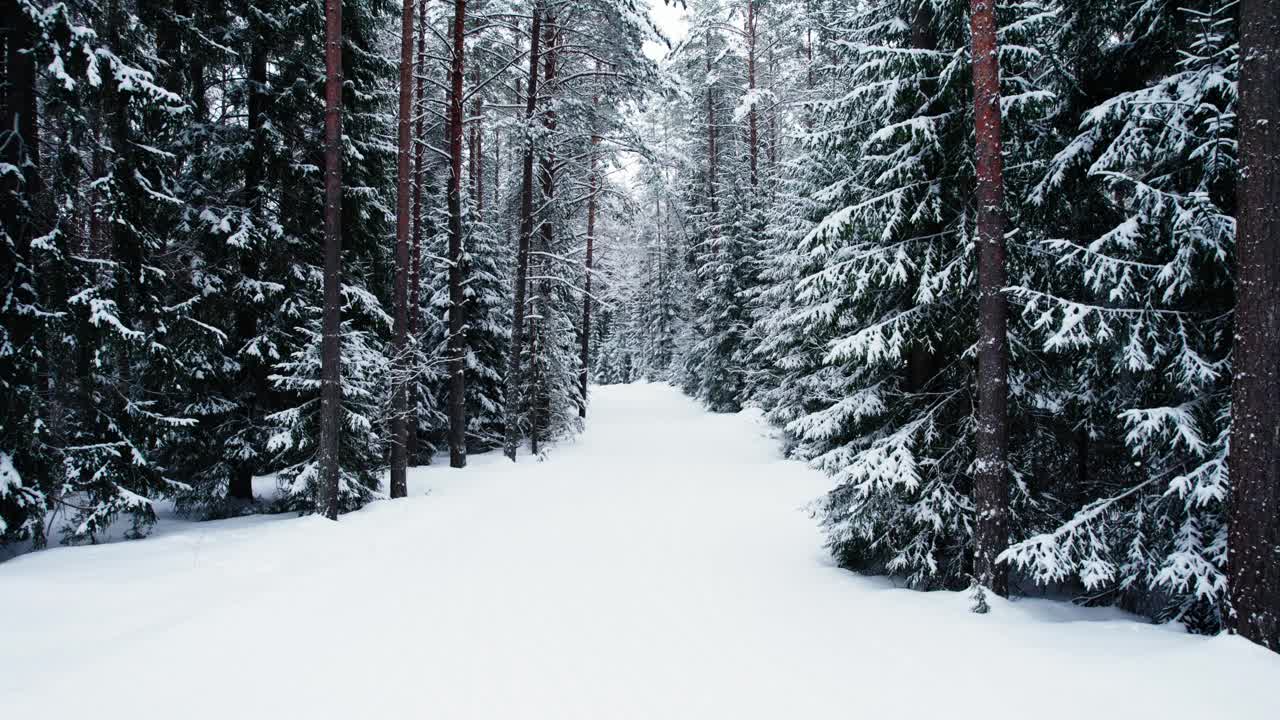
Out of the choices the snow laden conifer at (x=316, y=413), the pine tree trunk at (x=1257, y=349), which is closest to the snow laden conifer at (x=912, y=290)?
the pine tree trunk at (x=1257, y=349)

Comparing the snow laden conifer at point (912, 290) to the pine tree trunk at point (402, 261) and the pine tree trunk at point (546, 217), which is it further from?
the pine tree trunk at point (546, 217)

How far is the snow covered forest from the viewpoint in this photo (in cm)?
491

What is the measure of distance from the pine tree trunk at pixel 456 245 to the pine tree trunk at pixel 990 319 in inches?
426

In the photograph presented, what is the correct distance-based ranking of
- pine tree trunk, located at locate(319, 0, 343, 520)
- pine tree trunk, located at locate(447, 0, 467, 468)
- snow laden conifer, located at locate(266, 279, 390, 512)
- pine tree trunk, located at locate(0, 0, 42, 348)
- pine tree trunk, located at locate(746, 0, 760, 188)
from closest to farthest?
pine tree trunk, located at locate(0, 0, 42, 348)
pine tree trunk, located at locate(319, 0, 343, 520)
snow laden conifer, located at locate(266, 279, 390, 512)
pine tree trunk, located at locate(447, 0, 467, 468)
pine tree trunk, located at locate(746, 0, 760, 188)

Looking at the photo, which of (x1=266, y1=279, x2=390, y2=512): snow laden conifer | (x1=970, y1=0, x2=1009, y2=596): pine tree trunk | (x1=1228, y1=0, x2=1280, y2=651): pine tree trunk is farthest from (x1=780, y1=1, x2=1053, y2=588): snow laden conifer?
(x1=266, y1=279, x2=390, y2=512): snow laden conifer

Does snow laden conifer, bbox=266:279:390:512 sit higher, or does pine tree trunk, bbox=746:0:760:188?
pine tree trunk, bbox=746:0:760:188

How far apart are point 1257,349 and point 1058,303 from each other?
4.40 ft

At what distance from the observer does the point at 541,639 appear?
5.03 m

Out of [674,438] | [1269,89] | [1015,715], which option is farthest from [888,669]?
[674,438]

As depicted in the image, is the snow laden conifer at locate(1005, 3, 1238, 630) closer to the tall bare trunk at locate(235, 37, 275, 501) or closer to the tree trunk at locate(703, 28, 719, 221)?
the tall bare trunk at locate(235, 37, 275, 501)

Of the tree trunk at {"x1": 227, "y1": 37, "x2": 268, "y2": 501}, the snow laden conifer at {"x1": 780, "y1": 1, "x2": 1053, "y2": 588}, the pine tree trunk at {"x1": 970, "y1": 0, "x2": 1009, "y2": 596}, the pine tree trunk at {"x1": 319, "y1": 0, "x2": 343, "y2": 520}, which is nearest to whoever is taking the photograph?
the pine tree trunk at {"x1": 970, "y1": 0, "x2": 1009, "y2": 596}

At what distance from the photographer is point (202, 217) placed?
32.2 ft

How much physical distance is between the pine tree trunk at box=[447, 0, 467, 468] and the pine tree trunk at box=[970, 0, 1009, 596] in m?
10.8

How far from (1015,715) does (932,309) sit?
420 centimetres
